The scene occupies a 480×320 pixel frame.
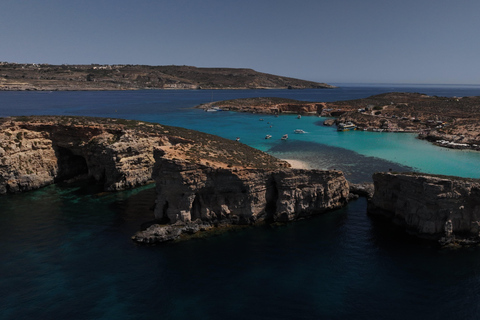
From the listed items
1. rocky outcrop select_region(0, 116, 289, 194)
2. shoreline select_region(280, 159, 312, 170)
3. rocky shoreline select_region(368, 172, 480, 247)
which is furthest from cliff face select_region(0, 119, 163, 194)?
rocky shoreline select_region(368, 172, 480, 247)

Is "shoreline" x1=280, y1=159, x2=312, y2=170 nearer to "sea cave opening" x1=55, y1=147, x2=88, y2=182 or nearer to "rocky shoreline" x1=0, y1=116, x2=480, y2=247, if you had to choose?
"rocky shoreline" x1=0, y1=116, x2=480, y2=247

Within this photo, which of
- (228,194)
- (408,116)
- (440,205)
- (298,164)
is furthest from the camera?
(408,116)

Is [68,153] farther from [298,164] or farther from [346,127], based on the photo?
[346,127]

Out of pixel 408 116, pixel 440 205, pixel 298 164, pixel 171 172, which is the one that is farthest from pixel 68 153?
pixel 408 116

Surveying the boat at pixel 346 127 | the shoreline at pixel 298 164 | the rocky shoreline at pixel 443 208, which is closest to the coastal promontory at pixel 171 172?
the rocky shoreline at pixel 443 208

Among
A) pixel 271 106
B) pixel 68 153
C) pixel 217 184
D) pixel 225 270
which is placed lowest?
pixel 225 270

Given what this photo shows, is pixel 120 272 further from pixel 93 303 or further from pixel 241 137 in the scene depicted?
pixel 241 137
